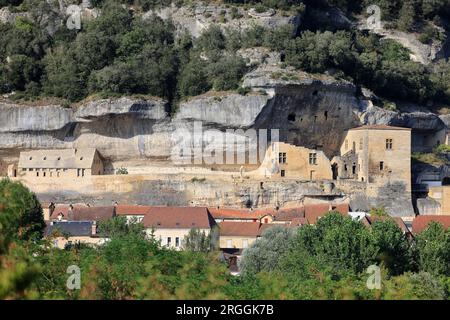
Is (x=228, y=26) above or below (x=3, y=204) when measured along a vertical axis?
above

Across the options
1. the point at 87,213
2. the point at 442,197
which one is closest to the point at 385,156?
the point at 442,197

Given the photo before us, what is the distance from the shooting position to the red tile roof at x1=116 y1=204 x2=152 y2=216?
59.2 meters

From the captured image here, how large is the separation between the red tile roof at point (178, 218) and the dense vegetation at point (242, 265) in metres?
1.74

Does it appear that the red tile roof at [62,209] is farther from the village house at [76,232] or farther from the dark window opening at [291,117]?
the dark window opening at [291,117]

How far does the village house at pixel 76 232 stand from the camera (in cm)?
5372

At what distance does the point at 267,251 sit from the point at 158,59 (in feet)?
69.2

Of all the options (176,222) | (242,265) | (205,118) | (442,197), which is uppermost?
(205,118)

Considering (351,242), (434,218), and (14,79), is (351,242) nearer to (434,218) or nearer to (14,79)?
(434,218)

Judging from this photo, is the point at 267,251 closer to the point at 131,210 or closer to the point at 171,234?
the point at 171,234

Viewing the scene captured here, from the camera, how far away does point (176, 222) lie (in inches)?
2213

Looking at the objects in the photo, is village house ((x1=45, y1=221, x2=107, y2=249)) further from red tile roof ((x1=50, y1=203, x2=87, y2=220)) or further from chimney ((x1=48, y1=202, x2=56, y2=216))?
chimney ((x1=48, y1=202, x2=56, y2=216))

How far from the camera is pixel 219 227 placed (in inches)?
2215

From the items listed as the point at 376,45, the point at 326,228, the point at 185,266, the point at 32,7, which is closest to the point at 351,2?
the point at 376,45
